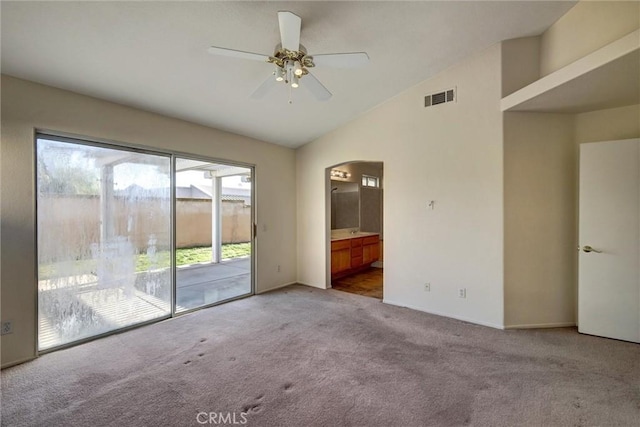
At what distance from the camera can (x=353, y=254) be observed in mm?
6062

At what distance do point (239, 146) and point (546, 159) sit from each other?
422cm

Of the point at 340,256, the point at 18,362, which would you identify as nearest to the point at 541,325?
the point at 340,256

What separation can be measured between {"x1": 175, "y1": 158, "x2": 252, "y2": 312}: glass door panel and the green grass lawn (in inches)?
0.6

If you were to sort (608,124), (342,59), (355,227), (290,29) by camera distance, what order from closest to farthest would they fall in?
(290,29) < (342,59) < (608,124) < (355,227)

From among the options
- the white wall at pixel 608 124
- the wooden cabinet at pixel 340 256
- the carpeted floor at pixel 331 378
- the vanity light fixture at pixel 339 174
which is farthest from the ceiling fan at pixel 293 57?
the vanity light fixture at pixel 339 174

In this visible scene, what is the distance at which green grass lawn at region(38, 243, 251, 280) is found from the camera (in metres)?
2.87

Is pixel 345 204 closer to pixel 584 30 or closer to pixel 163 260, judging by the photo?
pixel 163 260

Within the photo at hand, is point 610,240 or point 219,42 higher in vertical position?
point 219,42

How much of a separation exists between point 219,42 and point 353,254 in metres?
4.58

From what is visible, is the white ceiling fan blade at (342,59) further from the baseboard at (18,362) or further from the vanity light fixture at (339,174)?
the vanity light fixture at (339,174)

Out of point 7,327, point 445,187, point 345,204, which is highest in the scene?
point 445,187

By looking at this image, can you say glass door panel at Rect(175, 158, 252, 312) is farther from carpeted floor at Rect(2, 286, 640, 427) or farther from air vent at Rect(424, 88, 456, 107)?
air vent at Rect(424, 88, 456, 107)

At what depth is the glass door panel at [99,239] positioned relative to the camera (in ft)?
9.36

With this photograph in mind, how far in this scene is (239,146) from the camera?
4.59 metres
